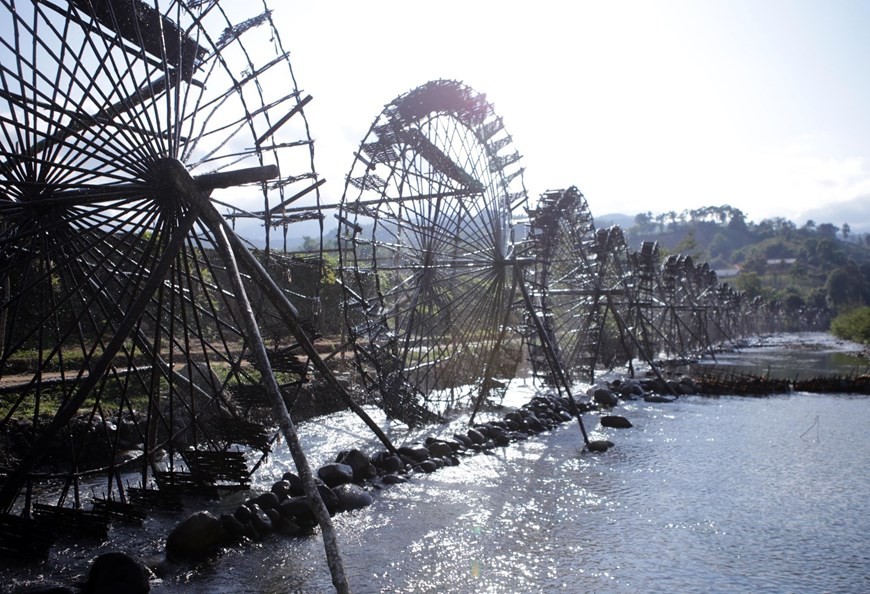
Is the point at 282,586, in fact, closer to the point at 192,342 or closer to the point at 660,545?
the point at 660,545

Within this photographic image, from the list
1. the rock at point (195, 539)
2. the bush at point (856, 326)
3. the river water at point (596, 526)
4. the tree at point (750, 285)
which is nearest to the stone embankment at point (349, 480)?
the rock at point (195, 539)

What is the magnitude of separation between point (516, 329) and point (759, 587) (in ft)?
47.1

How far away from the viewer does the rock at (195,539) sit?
9977 mm

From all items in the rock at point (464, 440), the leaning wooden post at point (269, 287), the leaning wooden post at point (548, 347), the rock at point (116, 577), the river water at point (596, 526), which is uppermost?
the leaning wooden post at point (269, 287)

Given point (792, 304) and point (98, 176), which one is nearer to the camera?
point (98, 176)

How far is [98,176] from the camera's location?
999cm

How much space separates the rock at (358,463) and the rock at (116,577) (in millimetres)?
5861

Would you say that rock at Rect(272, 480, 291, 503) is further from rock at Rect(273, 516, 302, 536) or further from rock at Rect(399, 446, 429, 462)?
rock at Rect(399, 446, 429, 462)

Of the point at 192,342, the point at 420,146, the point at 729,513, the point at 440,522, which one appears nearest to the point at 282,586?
the point at 440,522

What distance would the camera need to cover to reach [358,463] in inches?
569

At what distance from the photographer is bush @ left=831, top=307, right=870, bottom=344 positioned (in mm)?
57459

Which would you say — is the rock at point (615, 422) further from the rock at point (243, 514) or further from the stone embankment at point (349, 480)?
the rock at point (243, 514)

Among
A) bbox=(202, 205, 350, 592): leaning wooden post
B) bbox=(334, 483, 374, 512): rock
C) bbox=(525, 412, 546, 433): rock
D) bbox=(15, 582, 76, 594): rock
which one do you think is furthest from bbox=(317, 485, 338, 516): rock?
bbox=(525, 412, 546, 433): rock

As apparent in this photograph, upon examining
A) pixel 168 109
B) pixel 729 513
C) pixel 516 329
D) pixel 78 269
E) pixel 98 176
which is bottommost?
pixel 729 513
